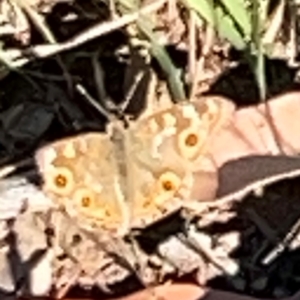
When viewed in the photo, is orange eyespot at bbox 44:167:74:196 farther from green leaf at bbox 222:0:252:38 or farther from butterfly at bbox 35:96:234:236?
green leaf at bbox 222:0:252:38

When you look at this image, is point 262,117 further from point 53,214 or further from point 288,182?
point 53,214

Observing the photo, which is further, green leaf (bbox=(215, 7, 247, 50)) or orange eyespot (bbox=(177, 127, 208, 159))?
green leaf (bbox=(215, 7, 247, 50))

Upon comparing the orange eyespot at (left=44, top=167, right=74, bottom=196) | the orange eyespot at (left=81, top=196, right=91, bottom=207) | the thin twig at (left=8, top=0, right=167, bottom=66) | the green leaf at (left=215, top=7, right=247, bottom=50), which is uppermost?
the thin twig at (left=8, top=0, right=167, bottom=66)

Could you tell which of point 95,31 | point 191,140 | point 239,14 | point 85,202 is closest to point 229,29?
point 239,14

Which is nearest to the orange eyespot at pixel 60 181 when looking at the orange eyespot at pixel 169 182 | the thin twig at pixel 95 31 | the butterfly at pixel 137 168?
the butterfly at pixel 137 168

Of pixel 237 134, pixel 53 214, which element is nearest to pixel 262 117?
pixel 237 134

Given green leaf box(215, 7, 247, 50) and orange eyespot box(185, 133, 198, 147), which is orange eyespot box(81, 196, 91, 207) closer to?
orange eyespot box(185, 133, 198, 147)

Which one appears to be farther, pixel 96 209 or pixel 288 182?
pixel 288 182

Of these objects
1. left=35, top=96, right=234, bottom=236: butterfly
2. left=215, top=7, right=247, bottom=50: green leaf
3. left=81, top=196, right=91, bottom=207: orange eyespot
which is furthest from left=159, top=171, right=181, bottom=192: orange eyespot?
left=215, top=7, right=247, bottom=50: green leaf

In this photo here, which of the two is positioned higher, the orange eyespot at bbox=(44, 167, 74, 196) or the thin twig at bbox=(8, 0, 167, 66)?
the thin twig at bbox=(8, 0, 167, 66)
